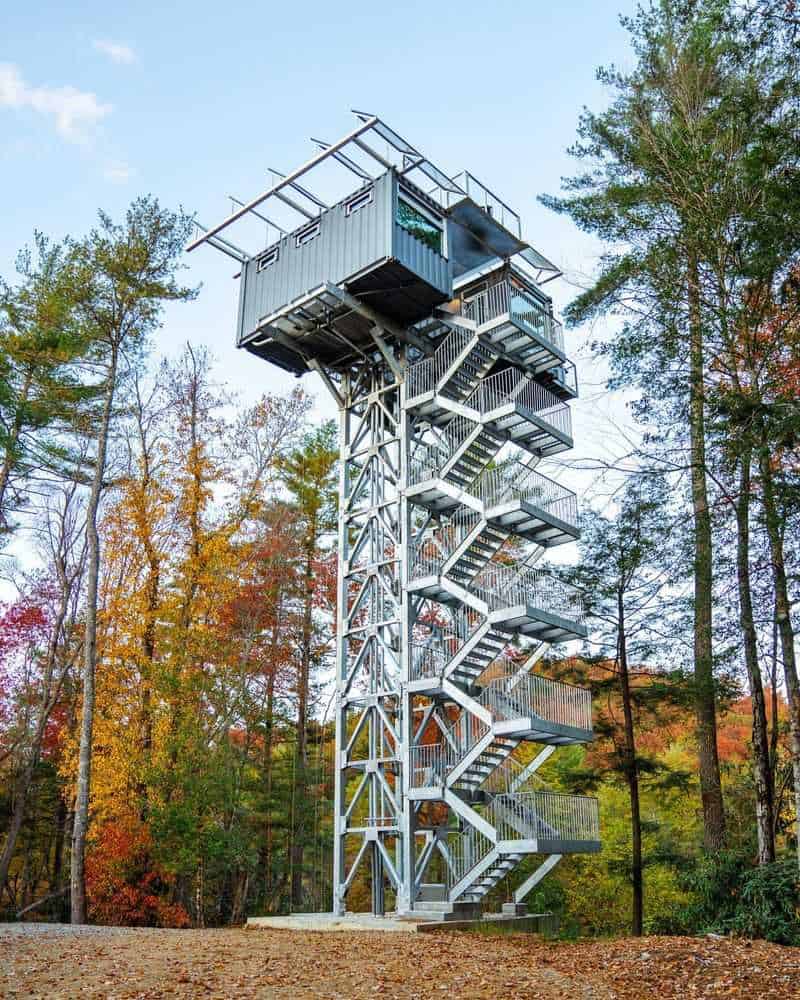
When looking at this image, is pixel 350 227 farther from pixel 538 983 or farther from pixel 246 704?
pixel 538 983

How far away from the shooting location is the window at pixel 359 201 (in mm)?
16984

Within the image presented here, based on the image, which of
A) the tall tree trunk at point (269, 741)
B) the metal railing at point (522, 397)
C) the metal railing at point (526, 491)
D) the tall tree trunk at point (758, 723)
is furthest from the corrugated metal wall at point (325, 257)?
the tall tree trunk at point (269, 741)

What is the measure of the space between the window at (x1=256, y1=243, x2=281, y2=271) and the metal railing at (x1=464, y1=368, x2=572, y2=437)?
5363 mm

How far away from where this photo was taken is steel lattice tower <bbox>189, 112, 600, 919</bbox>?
15094 mm

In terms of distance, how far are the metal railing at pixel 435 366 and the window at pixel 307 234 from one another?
11.3 feet

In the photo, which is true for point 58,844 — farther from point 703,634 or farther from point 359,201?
point 359,201

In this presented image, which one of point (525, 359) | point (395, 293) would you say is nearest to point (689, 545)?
point (525, 359)

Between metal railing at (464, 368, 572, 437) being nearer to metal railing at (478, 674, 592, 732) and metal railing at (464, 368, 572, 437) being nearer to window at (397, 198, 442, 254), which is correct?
window at (397, 198, 442, 254)

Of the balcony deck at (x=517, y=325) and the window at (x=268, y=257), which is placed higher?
the window at (x=268, y=257)

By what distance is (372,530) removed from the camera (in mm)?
17797

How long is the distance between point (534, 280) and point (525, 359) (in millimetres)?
2829

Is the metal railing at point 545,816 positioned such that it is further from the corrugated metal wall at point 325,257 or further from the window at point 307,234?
the window at point 307,234

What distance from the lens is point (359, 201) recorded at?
17.2 meters

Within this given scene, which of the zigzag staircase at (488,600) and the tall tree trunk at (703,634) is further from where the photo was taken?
the zigzag staircase at (488,600)
